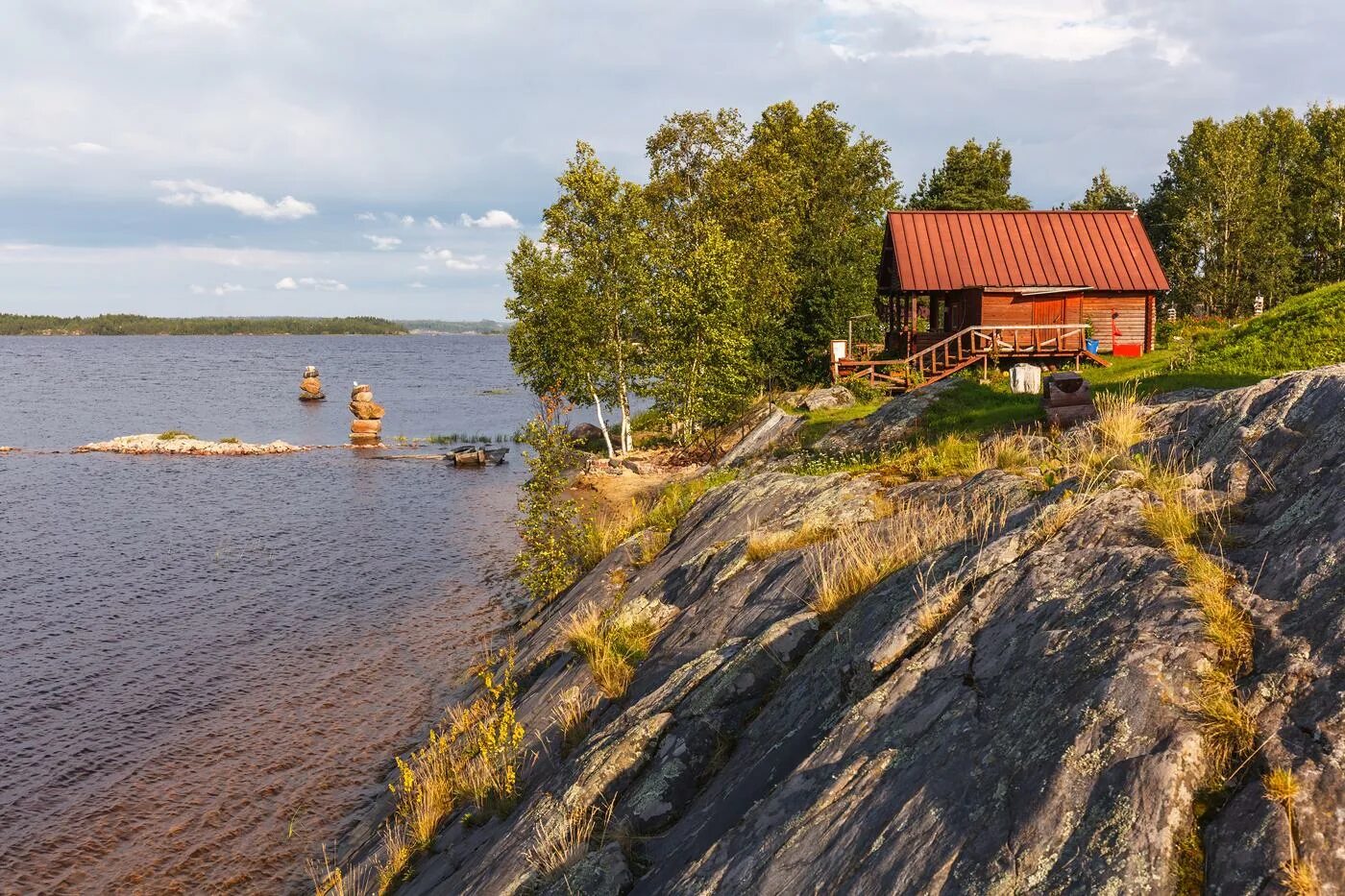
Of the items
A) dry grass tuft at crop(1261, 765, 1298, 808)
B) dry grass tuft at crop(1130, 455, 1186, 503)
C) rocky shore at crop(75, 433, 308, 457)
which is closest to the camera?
dry grass tuft at crop(1261, 765, 1298, 808)

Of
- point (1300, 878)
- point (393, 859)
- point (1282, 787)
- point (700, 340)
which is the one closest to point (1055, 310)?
point (700, 340)

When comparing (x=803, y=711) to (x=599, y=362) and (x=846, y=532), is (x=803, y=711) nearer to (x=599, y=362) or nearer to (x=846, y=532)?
(x=846, y=532)

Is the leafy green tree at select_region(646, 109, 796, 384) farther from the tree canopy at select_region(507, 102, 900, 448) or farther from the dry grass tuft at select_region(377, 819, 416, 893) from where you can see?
the dry grass tuft at select_region(377, 819, 416, 893)

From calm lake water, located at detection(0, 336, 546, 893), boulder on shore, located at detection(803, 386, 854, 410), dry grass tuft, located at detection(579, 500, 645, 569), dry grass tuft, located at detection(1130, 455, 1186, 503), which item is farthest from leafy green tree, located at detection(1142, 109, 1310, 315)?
dry grass tuft, located at detection(1130, 455, 1186, 503)

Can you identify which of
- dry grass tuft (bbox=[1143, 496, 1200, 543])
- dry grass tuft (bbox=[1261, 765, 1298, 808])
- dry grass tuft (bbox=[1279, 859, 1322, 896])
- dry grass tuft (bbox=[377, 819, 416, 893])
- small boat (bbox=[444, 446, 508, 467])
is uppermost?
dry grass tuft (bbox=[1143, 496, 1200, 543])

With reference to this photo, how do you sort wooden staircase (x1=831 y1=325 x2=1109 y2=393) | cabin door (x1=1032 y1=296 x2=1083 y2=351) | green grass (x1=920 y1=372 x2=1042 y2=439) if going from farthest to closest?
cabin door (x1=1032 y1=296 x2=1083 y2=351) → wooden staircase (x1=831 y1=325 x2=1109 y2=393) → green grass (x1=920 y1=372 x2=1042 y2=439)

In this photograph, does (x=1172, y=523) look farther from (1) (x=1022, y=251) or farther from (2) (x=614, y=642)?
(1) (x=1022, y=251)

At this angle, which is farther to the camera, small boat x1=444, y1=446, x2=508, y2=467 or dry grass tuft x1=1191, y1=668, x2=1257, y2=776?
small boat x1=444, y1=446, x2=508, y2=467
